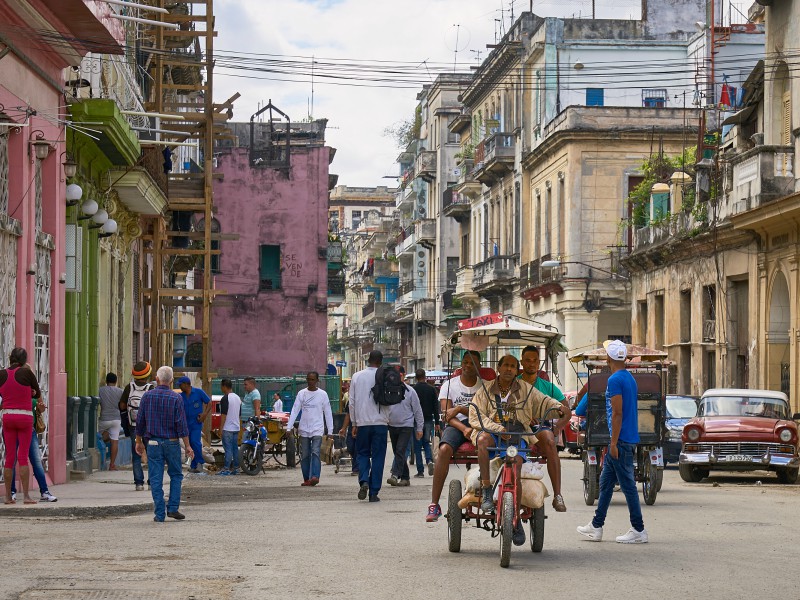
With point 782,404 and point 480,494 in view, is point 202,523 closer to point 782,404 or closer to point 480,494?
point 480,494

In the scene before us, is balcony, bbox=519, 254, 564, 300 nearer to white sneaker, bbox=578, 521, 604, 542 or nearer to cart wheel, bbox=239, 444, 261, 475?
cart wheel, bbox=239, 444, 261, 475

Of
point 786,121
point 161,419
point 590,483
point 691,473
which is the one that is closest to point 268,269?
point 786,121

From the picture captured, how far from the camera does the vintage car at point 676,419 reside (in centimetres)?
2803

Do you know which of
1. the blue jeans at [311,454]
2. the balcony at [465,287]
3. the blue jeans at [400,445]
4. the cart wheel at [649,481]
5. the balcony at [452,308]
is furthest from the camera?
the balcony at [452,308]

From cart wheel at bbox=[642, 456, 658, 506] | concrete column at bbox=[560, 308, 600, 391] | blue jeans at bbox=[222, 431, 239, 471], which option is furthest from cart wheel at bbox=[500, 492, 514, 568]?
concrete column at bbox=[560, 308, 600, 391]

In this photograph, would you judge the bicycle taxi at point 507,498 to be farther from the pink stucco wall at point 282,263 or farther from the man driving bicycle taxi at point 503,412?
the pink stucco wall at point 282,263

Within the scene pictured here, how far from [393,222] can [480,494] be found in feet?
288

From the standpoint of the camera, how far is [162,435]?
15789 mm

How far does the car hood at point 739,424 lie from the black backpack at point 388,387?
6.96m

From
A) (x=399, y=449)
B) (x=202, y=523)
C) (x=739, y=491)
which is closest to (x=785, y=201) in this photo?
(x=739, y=491)

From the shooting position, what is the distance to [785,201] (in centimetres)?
3052

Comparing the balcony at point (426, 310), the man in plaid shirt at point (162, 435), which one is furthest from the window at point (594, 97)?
the man in plaid shirt at point (162, 435)

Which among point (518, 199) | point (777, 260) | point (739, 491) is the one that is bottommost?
point (739, 491)

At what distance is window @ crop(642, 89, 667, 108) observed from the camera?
2063 inches
